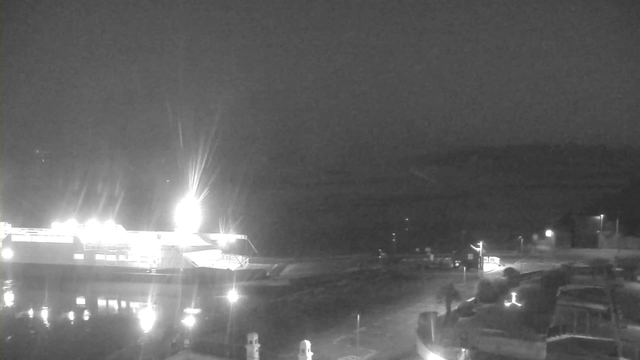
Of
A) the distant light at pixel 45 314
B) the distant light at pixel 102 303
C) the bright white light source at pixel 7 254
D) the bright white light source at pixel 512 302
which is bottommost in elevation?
the distant light at pixel 102 303

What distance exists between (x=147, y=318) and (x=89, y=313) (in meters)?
1.54

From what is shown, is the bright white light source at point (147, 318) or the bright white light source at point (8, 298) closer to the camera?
the bright white light source at point (147, 318)

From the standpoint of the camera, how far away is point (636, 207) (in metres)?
17.4

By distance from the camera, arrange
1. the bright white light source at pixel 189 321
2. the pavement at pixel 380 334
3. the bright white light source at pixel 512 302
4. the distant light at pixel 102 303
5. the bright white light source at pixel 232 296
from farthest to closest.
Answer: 1. the distant light at pixel 102 303
2. the bright white light source at pixel 232 296
3. the bright white light source at pixel 512 302
4. the bright white light source at pixel 189 321
5. the pavement at pixel 380 334

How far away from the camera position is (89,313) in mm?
9797

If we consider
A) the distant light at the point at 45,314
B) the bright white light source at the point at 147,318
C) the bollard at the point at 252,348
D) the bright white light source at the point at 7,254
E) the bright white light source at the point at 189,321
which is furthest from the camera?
the bright white light source at the point at 7,254

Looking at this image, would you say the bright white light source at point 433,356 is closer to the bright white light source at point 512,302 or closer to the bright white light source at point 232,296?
the bright white light source at point 512,302

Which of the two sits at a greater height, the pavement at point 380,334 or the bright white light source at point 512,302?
the bright white light source at point 512,302

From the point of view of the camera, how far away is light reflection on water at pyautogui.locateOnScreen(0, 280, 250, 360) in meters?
7.11

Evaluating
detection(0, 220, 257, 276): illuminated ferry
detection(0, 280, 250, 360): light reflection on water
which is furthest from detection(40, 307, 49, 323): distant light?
detection(0, 220, 257, 276): illuminated ferry

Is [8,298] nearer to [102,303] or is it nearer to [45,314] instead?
[102,303]

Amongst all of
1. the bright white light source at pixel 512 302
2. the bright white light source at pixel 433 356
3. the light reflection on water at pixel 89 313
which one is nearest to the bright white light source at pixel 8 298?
the light reflection on water at pixel 89 313

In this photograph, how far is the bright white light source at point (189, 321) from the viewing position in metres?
7.11

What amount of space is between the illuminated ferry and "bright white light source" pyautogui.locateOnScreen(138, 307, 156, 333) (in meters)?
4.68
